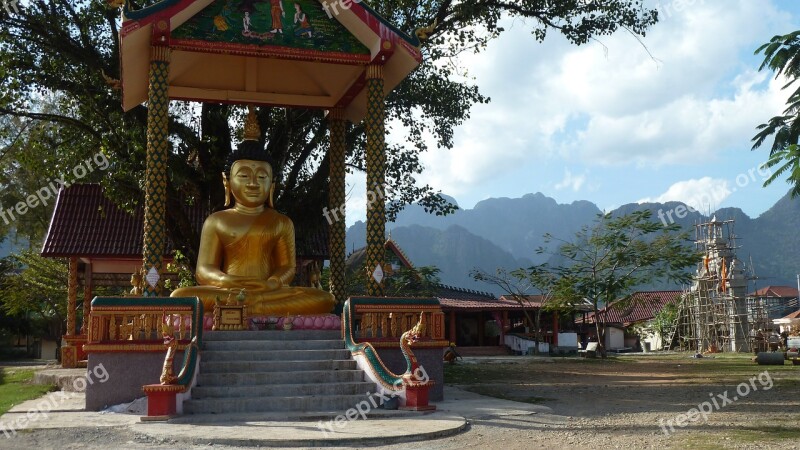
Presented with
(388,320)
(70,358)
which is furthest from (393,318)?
(70,358)

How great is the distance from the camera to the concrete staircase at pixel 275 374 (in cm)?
879

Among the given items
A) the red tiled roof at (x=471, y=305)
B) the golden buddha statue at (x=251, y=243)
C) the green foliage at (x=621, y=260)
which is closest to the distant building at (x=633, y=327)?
the red tiled roof at (x=471, y=305)

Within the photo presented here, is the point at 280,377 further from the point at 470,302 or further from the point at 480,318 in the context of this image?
the point at 480,318

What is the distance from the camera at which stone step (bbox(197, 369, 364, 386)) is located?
929 centimetres

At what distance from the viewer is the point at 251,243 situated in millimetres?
13570

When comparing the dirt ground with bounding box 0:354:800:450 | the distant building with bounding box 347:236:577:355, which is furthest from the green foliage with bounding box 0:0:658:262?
the distant building with bounding box 347:236:577:355

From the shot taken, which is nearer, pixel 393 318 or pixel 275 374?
pixel 275 374

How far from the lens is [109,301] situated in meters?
9.54

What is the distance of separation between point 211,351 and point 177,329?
1.77ft
